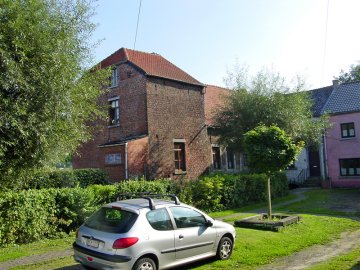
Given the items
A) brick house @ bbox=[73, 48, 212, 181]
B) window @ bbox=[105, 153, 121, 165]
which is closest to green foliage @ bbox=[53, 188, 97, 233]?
brick house @ bbox=[73, 48, 212, 181]

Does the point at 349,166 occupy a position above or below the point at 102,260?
above

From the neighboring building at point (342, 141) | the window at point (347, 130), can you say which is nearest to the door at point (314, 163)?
the neighboring building at point (342, 141)

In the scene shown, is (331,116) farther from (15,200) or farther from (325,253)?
(15,200)

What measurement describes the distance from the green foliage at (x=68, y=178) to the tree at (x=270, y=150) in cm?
817

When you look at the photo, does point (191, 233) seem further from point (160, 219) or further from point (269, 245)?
point (269, 245)

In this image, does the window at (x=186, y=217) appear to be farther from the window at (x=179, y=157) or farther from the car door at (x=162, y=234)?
the window at (x=179, y=157)

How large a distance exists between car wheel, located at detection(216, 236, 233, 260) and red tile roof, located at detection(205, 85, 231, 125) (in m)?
19.1

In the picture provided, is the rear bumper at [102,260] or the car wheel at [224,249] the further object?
the car wheel at [224,249]

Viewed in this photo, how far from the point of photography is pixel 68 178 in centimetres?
1884

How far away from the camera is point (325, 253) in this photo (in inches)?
376

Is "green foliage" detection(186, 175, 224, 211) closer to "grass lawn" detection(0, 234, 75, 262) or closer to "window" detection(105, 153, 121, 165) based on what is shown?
"grass lawn" detection(0, 234, 75, 262)

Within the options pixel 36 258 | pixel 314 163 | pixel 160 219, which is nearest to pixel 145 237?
pixel 160 219

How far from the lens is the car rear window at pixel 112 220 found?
6.96 m

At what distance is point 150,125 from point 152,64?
5.04 m
